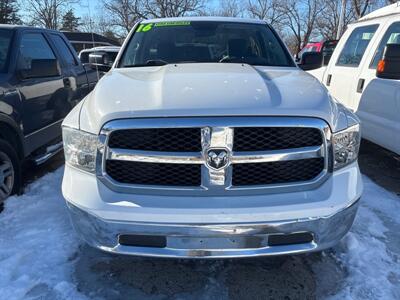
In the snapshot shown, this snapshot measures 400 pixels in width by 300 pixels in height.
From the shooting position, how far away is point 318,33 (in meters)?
47.2

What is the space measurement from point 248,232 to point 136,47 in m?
2.48

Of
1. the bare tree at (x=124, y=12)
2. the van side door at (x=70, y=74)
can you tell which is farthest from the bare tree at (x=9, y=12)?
the van side door at (x=70, y=74)

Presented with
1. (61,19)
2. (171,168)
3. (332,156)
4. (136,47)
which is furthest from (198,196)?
(61,19)

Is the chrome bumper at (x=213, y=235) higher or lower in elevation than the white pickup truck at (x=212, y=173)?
lower

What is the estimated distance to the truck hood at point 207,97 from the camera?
2307 mm

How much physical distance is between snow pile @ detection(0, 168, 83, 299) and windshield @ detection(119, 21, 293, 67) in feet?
5.12

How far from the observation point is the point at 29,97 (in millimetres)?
4242

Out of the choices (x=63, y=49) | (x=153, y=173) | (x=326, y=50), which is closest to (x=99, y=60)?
(x=63, y=49)

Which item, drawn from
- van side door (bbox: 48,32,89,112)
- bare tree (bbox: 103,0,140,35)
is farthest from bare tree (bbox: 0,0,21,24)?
van side door (bbox: 48,32,89,112)

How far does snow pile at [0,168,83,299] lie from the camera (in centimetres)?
266

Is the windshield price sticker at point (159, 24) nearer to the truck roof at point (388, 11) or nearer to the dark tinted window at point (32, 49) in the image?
the dark tinted window at point (32, 49)

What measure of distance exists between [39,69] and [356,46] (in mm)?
4198

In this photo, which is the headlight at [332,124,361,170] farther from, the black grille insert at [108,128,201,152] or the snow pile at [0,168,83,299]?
the snow pile at [0,168,83,299]

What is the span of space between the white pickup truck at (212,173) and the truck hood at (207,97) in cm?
1
